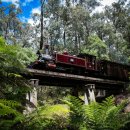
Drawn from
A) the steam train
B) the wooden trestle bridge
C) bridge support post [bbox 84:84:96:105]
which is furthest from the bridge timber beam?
the steam train

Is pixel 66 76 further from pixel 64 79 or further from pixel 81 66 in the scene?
pixel 81 66

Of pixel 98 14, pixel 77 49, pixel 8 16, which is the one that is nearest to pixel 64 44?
pixel 77 49

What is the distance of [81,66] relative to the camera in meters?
22.6

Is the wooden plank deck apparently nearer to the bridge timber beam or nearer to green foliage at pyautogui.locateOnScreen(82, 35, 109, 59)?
the bridge timber beam

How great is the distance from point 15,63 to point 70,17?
44.5m

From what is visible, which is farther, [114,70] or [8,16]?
[8,16]

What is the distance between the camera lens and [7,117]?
561cm

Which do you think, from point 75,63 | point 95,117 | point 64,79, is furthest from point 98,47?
point 95,117

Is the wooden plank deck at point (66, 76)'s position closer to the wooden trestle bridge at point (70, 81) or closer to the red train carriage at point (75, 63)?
the wooden trestle bridge at point (70, 81)

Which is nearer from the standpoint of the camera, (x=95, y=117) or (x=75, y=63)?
(x=95, y=117)

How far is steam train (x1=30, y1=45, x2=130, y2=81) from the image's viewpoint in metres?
20.1

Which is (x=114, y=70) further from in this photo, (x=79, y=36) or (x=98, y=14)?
(x=98, y=14)

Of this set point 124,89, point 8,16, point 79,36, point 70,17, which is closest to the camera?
point 124,89

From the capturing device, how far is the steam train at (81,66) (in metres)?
20.1
